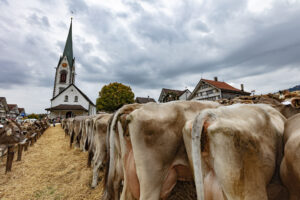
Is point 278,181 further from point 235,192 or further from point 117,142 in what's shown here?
point 117,142

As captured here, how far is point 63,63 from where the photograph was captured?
45312 millimetres

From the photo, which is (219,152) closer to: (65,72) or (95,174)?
(95,174)

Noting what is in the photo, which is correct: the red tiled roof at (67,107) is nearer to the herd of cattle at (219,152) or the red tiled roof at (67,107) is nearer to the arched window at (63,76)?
the arched window at (63,76)

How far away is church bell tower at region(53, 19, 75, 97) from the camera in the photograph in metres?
42.7

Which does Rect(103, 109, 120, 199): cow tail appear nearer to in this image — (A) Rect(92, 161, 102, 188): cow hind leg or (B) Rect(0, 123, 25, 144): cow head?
(A) Rect(92, 161, 102, 188): cow hind leg

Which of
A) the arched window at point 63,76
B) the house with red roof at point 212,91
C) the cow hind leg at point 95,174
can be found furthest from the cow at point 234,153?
the arched window at point 63,76

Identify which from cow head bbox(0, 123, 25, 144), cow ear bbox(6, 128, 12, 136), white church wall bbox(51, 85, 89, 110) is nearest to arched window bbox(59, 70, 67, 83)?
white church wall bbox(51, 85, 89, 110)

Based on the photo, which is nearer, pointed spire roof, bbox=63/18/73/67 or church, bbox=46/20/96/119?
church, bbox=46/20/96/119

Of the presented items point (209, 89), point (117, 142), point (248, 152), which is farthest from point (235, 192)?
point (209, 89)

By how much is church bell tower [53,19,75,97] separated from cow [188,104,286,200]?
48.7 meters

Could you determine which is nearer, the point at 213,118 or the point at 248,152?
the point at 248,152

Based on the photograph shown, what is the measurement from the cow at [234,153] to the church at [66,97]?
36.9 metres

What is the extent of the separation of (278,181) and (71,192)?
13.3 feet

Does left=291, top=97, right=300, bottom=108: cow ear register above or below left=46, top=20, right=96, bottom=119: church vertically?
below
